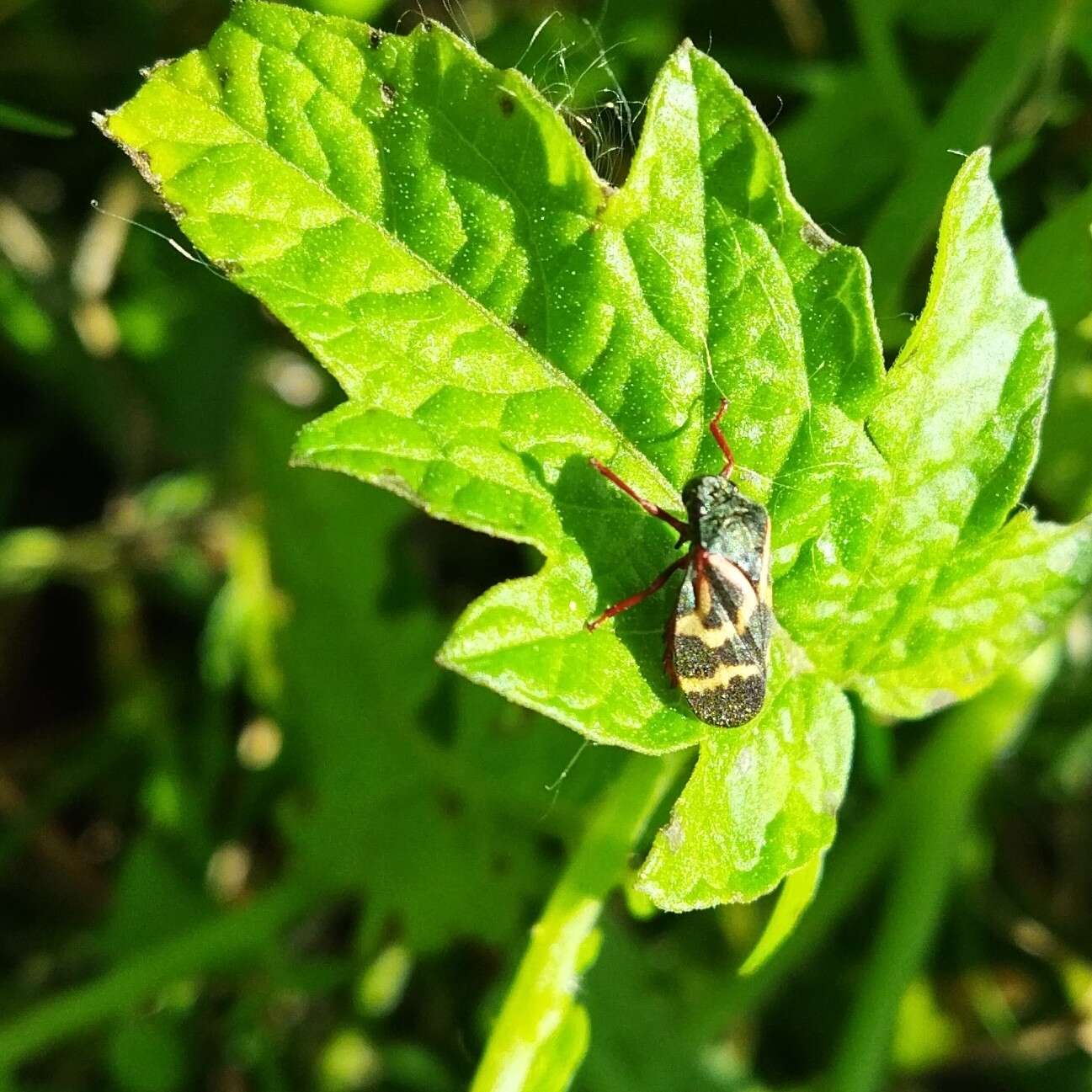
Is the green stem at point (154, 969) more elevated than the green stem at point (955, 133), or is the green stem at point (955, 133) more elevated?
the green stem at point (955, 133)

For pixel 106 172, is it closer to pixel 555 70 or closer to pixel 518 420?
pixel 555 70

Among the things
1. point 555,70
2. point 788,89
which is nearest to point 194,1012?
point 555,70

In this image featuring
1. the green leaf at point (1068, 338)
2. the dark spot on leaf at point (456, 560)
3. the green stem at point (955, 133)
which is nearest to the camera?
the green leaf at point (1068, 338)

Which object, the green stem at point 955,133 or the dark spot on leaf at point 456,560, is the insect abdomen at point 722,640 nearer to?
the green stem at point 955,133

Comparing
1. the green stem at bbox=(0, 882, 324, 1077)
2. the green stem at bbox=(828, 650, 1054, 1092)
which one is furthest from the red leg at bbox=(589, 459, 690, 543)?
the green stem at bbox=(0, 882, 324, 1077)

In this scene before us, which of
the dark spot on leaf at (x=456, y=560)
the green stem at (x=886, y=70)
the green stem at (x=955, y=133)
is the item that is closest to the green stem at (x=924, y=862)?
the green stem at (x=955, y=133)

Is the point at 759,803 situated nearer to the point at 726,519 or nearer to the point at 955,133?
the point at 726,519
